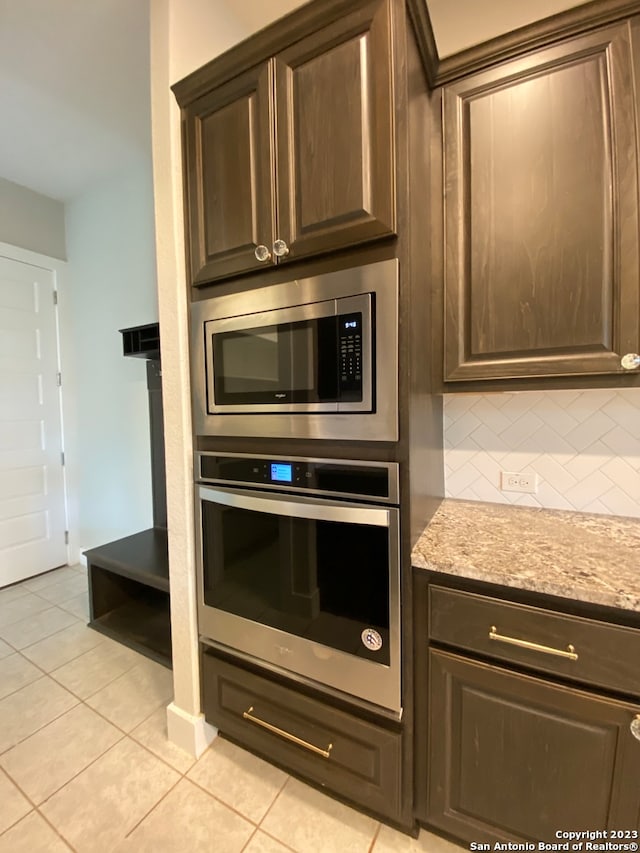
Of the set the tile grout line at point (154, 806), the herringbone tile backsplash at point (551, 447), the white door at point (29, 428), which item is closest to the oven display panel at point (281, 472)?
the herringbone tile backsplash at point (551, 447)

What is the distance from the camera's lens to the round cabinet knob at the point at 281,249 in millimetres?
1115

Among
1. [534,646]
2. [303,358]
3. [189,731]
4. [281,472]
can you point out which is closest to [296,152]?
[303,358]

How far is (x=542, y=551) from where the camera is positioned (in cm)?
104

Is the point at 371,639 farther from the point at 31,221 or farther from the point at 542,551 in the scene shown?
the point at 31,221

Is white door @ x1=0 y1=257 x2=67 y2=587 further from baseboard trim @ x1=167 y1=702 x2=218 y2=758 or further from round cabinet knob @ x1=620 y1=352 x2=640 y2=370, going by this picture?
round cabinet knob @ x1=620 y1=352 x2=640 y2=370

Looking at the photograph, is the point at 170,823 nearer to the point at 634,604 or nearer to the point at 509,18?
the point at 634,604

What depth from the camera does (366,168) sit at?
1.00m

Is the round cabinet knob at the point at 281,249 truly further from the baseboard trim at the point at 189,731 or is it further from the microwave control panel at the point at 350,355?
the baseboard trim at the point at 189,731

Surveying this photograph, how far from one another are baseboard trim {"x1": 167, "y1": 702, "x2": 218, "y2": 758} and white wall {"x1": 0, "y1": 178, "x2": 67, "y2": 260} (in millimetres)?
3151

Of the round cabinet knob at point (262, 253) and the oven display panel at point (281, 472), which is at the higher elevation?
the round cabinet knob at point (262, 253)

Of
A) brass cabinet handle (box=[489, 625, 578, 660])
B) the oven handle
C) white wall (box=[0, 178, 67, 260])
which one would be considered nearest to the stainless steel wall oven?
the oven handle

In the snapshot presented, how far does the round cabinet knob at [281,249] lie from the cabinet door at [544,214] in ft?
1.78

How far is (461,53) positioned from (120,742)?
2735 millimetres

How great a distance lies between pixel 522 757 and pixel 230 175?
185 cm
